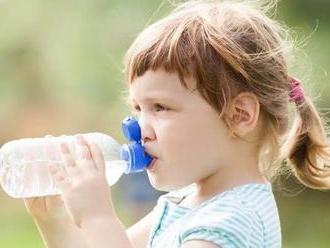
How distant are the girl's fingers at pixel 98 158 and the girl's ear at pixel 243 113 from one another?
0.19m

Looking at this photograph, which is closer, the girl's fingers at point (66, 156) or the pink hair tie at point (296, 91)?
the girl's fingers at point (66, 156)

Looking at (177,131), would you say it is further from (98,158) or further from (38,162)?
(38,162)

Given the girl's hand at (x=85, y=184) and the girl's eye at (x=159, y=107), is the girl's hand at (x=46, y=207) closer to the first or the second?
the girl's hand at (x=85, y=184)

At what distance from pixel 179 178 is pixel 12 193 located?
1.00 feet

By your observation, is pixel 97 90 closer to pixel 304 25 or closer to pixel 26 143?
pixel 304 25

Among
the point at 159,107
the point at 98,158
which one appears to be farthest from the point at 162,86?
the point at 98,158

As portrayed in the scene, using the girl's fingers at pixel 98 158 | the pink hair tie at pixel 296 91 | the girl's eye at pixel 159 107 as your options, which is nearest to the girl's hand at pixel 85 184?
the girl's fingers at pixel 98 158

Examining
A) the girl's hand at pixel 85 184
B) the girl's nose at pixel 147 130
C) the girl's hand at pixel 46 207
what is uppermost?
the girl's nose at pixel 147 130

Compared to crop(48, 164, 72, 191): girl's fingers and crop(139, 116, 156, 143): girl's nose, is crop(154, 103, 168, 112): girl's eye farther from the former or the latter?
crop(48, 164, 72, 191): girl's fingers

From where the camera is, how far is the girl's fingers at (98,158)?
5.35 ft

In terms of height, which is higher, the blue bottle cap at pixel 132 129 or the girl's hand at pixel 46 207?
the blue bottle cap at pixel 132 129

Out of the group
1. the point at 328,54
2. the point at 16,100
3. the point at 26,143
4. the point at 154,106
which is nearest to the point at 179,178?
the point at 154,106

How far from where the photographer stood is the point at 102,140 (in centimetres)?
172

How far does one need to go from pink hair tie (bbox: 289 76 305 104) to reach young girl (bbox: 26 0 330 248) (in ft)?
0.05
